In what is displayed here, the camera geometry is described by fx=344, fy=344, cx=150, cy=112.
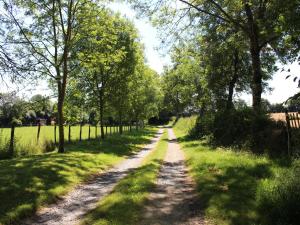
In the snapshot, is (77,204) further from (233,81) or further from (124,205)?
(233,81)

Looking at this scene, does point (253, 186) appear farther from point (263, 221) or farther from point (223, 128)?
point (223, 128)

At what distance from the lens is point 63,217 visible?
9.41 m

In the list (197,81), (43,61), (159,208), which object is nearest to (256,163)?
(159,208)

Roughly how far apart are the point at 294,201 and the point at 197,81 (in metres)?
38.0

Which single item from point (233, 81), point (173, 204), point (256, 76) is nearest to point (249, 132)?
point (256, 76)

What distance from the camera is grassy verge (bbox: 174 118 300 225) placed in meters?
Result: 7.77

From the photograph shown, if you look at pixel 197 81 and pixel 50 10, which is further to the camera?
pixel 197 81

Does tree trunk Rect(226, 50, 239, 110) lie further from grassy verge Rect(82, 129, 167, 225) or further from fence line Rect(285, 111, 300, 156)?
grassy verge Rect(82, 129, 167, 225)

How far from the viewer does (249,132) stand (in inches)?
772

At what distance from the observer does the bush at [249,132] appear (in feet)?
52.5

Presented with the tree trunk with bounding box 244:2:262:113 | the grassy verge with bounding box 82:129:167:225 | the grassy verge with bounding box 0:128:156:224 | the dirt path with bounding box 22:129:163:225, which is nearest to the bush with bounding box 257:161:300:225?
the grassy verge with bounding box 82:129:167:225

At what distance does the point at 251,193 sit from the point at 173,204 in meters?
2.26

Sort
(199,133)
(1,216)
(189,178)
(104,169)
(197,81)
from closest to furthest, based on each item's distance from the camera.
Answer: (1,216)
(189,178)
(104,169)
(199,133)
(197,81)

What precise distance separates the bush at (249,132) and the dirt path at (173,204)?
4544mm
